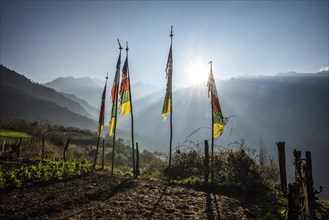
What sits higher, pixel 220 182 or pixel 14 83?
pixel 14 83

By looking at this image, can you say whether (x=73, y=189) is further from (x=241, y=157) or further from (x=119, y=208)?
(x=241, y=157)

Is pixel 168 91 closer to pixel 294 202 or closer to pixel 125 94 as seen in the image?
pixel 125 94

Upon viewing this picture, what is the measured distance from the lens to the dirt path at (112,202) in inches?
239

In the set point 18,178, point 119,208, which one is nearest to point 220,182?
point 119,208

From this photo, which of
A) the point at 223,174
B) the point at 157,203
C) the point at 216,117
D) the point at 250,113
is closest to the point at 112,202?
the point at 157,203

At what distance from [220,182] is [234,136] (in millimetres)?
142885

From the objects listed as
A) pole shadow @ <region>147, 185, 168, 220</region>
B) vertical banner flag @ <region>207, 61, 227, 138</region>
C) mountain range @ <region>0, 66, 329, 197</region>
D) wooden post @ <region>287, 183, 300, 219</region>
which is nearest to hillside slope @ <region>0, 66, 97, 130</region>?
mountain range @ <region>0, 66, 329, 197</region>

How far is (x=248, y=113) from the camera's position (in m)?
163

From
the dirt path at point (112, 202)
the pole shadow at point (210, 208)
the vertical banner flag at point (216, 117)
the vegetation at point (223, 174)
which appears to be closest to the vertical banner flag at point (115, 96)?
the vegetation at point (223, 174)

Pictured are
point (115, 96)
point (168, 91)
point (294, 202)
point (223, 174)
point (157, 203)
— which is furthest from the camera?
point (115, 96)

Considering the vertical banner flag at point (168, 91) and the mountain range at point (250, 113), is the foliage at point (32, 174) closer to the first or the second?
the vertical banner flag at point (168, 91)

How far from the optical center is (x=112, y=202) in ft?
23.5

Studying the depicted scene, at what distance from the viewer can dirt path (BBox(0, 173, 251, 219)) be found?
19.9 feet

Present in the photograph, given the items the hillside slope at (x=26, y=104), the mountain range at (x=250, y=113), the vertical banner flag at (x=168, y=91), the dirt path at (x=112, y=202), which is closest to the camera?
the dirt path at (x=112, y=202)
